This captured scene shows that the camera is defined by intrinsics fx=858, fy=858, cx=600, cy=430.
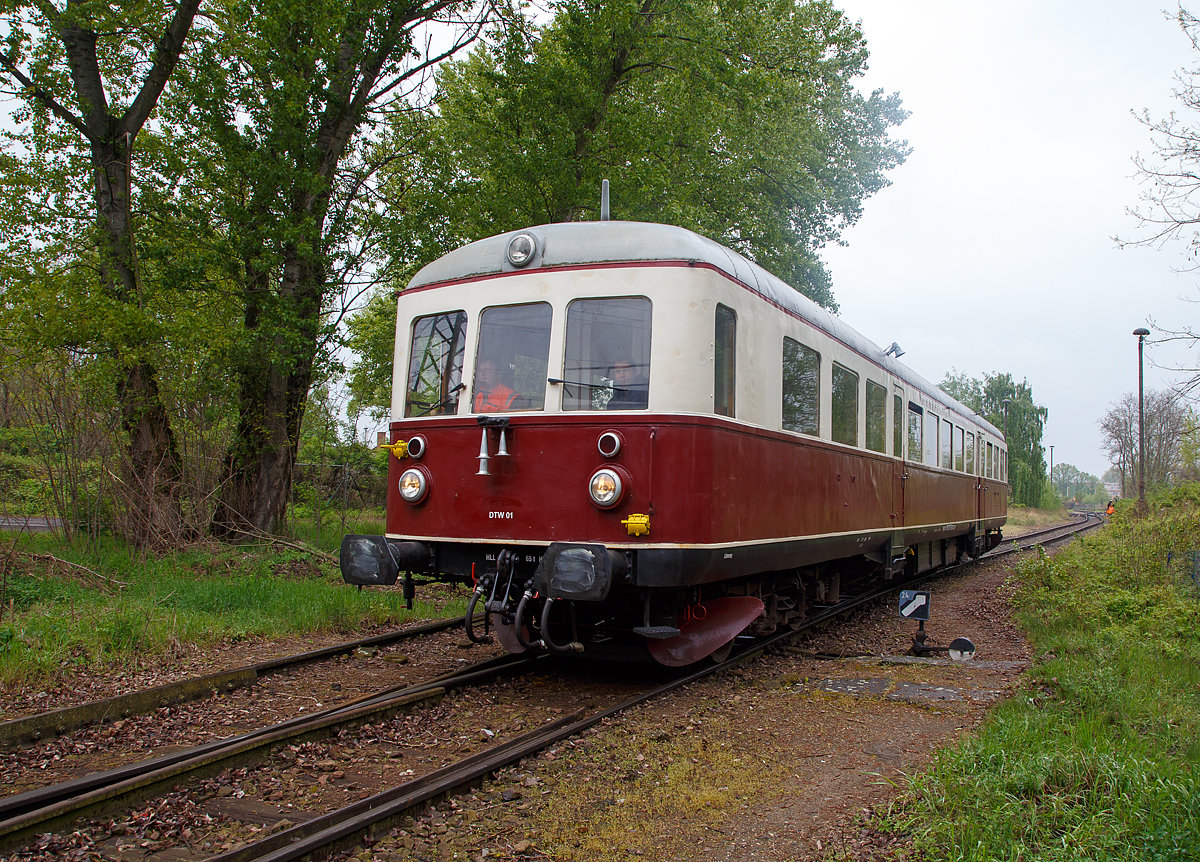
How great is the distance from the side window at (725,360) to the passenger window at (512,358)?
125 cm

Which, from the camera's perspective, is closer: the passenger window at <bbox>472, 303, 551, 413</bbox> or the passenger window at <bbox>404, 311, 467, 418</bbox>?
the passenger window at <bbox>472, 303, 551, 413</bbox>

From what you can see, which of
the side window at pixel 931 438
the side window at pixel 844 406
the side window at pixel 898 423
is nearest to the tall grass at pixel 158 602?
the side window at pixel 844 406

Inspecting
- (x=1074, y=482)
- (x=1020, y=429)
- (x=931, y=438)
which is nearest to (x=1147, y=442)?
(x=1020, y=429)

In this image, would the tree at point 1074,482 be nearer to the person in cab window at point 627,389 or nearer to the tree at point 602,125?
the tree at point 602,125

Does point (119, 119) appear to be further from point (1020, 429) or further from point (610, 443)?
point (1020, 429)

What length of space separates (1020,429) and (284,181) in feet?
218

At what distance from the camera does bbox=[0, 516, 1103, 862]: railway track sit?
3.59 m

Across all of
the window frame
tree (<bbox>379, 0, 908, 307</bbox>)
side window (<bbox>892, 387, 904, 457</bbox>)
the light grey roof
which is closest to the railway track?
the window frame

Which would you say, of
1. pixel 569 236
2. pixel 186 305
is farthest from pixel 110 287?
pixel 569 236

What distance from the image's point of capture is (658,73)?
58.6 feet

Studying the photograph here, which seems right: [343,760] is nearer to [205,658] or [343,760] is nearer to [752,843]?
[752,843]

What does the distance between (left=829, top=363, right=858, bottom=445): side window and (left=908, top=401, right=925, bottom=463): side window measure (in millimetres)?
2813

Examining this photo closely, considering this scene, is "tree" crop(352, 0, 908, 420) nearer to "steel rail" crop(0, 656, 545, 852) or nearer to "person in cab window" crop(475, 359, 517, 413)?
"person in cab window" crop(475, 359, 517, 413)

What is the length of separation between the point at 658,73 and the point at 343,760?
53.0 ft
